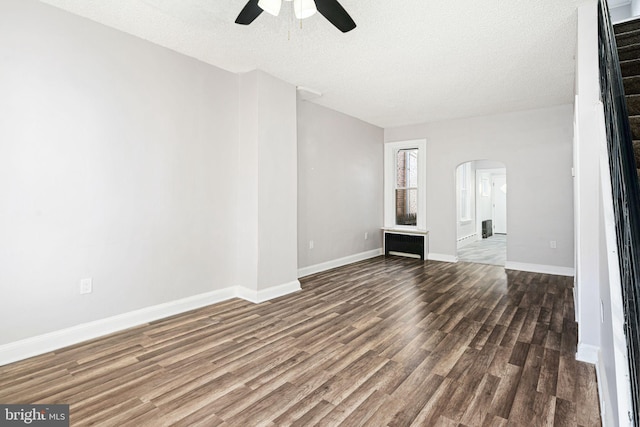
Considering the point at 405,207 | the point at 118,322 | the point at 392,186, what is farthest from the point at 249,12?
the point at 405,207

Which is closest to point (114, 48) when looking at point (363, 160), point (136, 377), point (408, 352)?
point (136, 377)

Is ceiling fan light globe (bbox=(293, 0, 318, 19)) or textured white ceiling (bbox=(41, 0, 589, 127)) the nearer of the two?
ceiling fan light globe (bbox=(293, 0, 318, 19))

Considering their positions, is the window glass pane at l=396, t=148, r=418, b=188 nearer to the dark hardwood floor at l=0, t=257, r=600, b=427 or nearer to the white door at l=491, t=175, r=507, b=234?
the dark hardwood floor at l=0, t=257, r=600, b=427

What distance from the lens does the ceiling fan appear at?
2.05m

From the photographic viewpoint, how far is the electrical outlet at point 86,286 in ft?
9.05

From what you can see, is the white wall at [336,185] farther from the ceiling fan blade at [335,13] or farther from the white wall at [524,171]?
the ceiling fan blade at [335,13]

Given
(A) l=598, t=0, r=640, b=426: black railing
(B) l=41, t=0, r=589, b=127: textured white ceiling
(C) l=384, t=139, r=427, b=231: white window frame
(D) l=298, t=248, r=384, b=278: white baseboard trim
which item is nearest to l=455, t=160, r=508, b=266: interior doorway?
(C) l=384, t=139, r=427, b=231: white window frame

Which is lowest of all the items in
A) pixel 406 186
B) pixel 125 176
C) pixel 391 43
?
pixel 125 176

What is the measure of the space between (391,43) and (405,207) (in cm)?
434

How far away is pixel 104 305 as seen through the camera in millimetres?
2887

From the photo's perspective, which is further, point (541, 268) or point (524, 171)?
point (524, 171)

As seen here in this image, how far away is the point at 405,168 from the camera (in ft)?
23.0

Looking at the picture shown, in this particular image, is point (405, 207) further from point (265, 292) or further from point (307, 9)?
point (307, 9)

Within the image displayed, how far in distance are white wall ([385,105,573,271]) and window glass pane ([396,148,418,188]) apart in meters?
0.60
